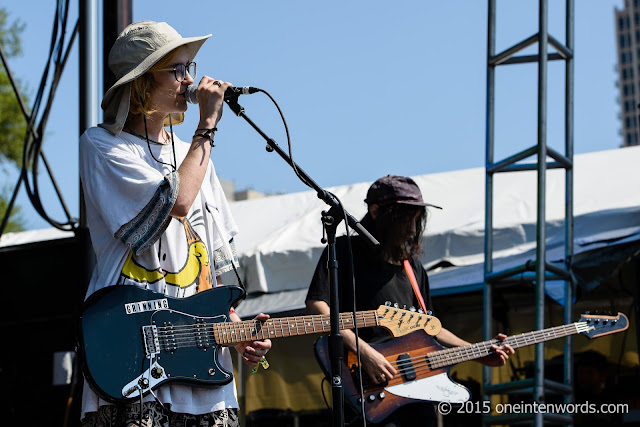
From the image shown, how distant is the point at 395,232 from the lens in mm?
3863

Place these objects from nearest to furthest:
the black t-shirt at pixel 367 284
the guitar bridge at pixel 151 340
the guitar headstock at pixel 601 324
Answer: the guitar bridge at pixel 151 340
the black t-shirt at pixel 367 284
the guitar headstock at pixel 601 324

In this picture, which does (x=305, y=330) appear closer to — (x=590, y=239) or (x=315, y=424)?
(x=590, y=239)

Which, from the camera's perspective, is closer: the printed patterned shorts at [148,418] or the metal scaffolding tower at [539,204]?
the printed patterned shorts at [148,418]

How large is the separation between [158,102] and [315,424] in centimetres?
436

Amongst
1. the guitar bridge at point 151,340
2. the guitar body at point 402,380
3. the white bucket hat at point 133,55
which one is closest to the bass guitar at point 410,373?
the guitar body at point 402,380

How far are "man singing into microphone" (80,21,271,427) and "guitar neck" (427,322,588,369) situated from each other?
1.37m

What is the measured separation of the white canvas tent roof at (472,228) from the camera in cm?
540

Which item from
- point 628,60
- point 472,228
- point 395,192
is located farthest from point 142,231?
point 628,60

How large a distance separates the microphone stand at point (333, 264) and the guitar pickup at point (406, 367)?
1.18m

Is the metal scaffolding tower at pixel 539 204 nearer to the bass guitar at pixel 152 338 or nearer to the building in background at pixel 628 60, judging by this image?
the bass guitar at pixel 152 338

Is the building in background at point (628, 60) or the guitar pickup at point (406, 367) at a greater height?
the building in background at point (628, 60)

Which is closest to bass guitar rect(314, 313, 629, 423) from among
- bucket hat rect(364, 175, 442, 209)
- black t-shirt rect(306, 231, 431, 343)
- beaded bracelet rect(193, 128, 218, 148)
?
black t-shirt rect(306, 231, 431, 343)

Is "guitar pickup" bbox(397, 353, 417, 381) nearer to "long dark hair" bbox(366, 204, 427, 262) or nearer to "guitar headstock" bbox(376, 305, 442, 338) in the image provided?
"guitar headstock" bbox(376, 305, 442, 338)

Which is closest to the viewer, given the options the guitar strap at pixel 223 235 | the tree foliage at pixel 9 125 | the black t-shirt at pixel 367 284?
the guitar strap at pixel 223 235
